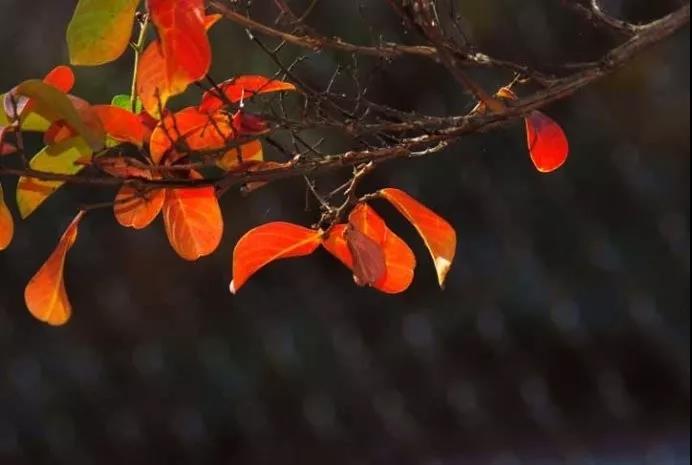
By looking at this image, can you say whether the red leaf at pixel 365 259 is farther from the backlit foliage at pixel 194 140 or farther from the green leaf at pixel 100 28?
the green leaf at pixel 100 28

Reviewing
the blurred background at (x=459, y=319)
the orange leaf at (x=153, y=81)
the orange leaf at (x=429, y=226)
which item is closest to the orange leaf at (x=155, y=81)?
the orange leaf at (x=153, y=81)

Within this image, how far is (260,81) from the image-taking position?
1.59 feet

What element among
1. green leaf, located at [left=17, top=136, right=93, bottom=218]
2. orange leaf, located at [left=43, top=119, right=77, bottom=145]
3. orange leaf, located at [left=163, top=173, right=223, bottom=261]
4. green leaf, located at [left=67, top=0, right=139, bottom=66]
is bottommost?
orange leaf, located at [left=163, top=173, right=223, bottom=261]

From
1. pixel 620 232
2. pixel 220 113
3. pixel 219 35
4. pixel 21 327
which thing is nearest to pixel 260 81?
pixel 220 113

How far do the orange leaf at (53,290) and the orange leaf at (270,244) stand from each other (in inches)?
2.9

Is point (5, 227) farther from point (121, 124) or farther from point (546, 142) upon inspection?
point (546, 142)

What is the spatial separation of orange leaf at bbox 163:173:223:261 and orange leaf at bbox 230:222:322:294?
0.05 ft

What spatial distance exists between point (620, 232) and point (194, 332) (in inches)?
25.9

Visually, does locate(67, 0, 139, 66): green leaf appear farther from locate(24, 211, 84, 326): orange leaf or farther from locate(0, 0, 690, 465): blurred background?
locate(0, 0, 690, 465): blurred background

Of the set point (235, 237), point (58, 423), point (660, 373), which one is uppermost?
point (235, 237)

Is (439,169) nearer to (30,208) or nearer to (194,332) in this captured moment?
(194,332)

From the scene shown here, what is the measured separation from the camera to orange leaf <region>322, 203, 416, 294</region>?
0.48m

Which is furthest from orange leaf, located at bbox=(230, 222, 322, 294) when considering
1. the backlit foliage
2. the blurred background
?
the blurred background

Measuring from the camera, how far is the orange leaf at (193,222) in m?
0.48
